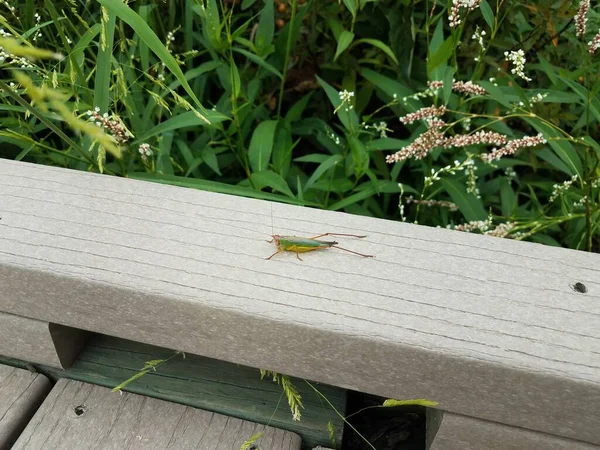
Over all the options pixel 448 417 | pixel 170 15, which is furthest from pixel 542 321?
pixel 170 15

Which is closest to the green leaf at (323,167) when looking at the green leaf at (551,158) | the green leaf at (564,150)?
the green leaf at (564,150)

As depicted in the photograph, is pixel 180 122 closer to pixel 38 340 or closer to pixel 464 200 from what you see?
pixel 38 340

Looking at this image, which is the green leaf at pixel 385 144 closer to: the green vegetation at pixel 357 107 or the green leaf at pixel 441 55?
the green vegetation at pixel 357 107

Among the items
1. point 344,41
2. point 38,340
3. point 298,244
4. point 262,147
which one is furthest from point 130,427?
point 344,41

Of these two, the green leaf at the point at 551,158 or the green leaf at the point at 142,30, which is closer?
the green leaf at the point at 142,30

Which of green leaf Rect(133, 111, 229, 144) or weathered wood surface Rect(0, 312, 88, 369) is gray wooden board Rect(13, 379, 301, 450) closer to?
weathered wood surface Rect(0, 312, 88, 369)

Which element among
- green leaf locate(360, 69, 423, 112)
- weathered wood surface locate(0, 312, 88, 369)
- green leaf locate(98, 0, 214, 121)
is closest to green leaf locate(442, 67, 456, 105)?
green leaf locate(360, 69, 423, 112)
